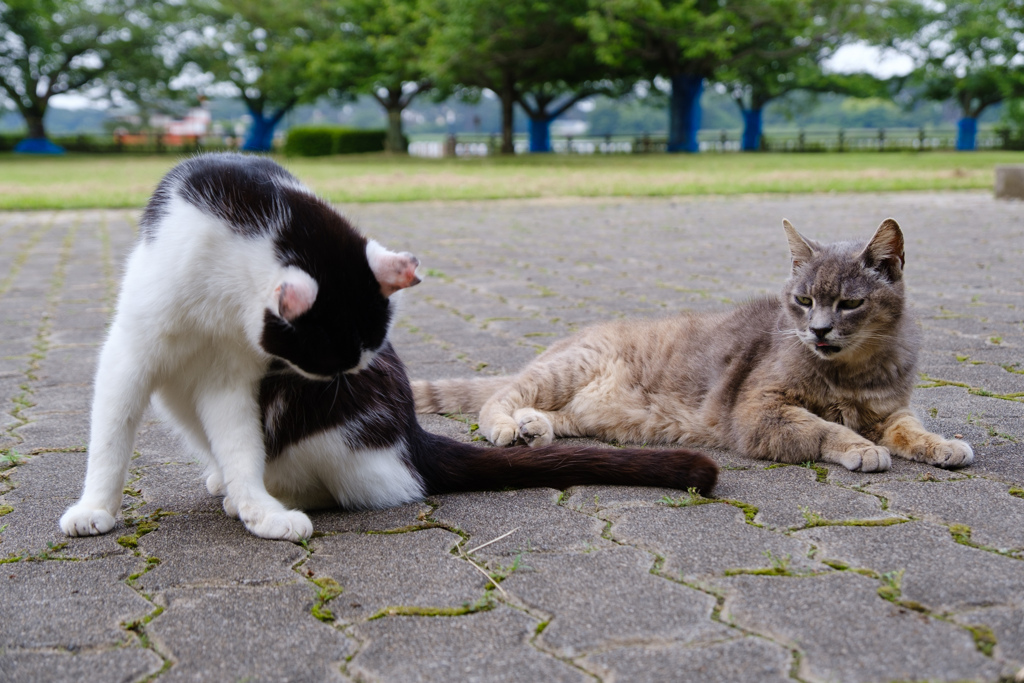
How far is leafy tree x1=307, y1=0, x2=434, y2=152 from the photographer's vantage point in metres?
37.6

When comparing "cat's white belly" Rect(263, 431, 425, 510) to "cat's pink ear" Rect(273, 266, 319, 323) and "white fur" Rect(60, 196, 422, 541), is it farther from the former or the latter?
"cat's pink ear" Rect(273, 266, 319, 323)

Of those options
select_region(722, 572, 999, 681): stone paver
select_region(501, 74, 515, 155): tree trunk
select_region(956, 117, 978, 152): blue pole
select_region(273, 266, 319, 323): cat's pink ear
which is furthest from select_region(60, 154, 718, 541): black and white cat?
select_region(956, 117, 978, 152): blue pole

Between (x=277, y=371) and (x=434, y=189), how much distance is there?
679 inches

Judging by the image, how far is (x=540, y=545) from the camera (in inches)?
105

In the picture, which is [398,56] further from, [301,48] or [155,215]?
[155,215]

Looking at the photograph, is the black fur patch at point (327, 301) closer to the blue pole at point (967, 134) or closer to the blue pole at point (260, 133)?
the blue pole at point (967, 134)

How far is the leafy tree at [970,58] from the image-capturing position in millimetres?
42031

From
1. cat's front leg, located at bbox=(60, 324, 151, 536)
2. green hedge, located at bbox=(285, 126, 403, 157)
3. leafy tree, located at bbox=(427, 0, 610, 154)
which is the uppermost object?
leafy tree, located at bbox=(427, 0, 610, 154)

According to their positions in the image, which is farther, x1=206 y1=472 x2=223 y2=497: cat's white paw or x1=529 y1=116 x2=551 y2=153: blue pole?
x1=529 y1=116 x2=551 y2=153: blue pole

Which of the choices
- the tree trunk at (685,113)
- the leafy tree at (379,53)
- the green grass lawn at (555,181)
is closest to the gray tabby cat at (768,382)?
the green grass lawn at (555,181)

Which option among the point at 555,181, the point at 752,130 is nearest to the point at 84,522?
the point at 555,181

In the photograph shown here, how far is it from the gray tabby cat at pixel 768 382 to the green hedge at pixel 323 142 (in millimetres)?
43005

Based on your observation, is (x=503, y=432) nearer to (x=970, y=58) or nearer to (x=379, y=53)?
(x=379, y=53)

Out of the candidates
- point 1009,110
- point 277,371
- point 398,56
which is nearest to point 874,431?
point 277,371
